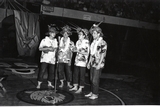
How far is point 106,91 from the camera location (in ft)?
19.3

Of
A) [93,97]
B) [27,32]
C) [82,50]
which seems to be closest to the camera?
[93,97]

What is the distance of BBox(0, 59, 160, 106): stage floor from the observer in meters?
4.67

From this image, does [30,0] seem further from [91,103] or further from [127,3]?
[91,103]

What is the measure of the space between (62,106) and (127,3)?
9442 mm

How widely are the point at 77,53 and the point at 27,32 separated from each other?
5.44m

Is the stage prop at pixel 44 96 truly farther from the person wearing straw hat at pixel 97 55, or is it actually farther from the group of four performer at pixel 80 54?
the person wearing straw hat at pixel 97 55

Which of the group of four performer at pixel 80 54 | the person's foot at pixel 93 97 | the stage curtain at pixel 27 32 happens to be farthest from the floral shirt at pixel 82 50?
the stage curtain at pixel 27 32

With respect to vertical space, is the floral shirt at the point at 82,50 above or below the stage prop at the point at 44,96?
above

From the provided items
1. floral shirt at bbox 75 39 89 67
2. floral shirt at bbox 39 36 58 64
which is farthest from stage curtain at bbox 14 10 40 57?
floral shirt at bbox 75 39 89 67

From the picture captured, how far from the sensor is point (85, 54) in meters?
5.16

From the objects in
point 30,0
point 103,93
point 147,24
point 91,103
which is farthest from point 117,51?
point 91,103

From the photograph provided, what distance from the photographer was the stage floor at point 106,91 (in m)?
4.67

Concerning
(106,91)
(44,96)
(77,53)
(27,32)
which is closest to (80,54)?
(77,53)

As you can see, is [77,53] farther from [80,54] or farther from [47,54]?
[47,54]
